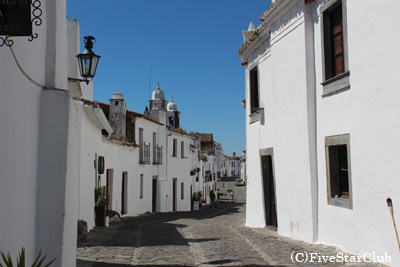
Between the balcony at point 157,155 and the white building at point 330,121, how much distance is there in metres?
12.8

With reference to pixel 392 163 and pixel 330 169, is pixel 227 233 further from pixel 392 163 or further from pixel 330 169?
pixel 392 163

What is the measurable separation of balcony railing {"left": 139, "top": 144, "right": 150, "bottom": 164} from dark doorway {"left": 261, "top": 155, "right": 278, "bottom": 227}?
34.9 ft

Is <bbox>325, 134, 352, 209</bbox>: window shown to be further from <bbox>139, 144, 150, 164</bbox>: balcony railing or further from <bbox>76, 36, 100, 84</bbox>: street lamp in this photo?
<bbox>139, 144, 150, 164</bbox>: balcony railing

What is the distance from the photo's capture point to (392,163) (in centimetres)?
575

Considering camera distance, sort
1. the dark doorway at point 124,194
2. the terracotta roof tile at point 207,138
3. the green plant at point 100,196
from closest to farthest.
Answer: the green plant at point 100,196 < the dark doorway at point 124,194 < the terracotta roof tile at point 207,138

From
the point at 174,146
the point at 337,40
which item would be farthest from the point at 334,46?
the point at 174,146

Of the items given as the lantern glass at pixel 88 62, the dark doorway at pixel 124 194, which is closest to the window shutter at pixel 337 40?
the lantern glass at pixel 88 62

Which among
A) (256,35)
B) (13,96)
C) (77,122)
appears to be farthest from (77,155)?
(256,35)

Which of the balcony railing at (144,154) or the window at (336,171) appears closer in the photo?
the window at (336,171)

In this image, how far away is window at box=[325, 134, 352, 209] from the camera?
7512 mm

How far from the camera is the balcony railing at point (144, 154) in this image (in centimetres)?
2111

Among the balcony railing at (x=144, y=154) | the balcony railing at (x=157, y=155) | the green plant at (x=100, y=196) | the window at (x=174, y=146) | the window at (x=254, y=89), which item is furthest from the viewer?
the window at (x=174, y=146)

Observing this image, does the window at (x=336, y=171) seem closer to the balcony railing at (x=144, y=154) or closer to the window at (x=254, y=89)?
the window at (x=254, y=89)

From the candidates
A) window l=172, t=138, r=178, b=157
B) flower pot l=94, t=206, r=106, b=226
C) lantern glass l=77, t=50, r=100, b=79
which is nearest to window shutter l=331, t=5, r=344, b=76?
lantern glass l=77, t=50, r=100, b=79
